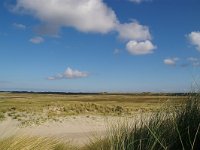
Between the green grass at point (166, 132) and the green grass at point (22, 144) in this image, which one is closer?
the green grass at point (166, 132)

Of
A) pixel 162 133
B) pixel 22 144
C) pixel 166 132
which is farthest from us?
pixel 22 144

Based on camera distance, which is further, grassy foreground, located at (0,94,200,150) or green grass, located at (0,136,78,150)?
green grass, located at (0,136,78,150)

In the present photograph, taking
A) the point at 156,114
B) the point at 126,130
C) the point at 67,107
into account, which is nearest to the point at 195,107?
the point at 156,114

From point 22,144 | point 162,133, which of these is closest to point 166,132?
point 162,133

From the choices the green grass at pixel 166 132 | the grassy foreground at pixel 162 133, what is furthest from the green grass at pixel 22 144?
the green grass at pixel 166 132

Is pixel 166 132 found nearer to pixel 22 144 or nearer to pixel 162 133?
pixel 162 133

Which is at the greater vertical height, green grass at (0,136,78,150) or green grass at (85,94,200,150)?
green grass at (85,94,200,150)

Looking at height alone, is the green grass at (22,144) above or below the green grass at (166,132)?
below

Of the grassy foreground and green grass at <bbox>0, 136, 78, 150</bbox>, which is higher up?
the grassy foreground

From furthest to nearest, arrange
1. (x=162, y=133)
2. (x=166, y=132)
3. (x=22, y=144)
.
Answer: (x=22, y=144)
(x=166, y=132)
(x=162, y=133)

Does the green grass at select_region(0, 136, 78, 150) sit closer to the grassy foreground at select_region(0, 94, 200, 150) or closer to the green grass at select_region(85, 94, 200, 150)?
the grassy foreground at select_region(0, 94, 200, 150)

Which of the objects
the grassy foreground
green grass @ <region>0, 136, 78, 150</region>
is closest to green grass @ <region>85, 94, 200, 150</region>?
the grassy foreground

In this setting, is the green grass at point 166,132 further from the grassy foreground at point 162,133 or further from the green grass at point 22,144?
the green grass at point 22,144

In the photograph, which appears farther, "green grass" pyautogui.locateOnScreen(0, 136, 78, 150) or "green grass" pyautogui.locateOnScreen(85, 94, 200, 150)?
"green grass" pyautogui.locateOnScreen(0, 136, 78, 150)
